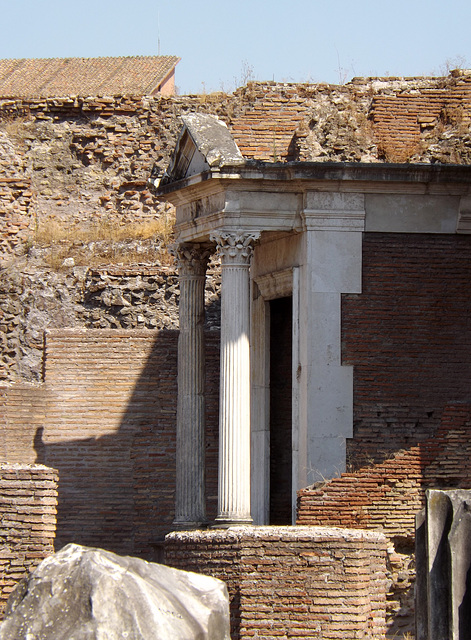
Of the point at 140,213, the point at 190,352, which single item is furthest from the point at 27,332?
the point at 190,352

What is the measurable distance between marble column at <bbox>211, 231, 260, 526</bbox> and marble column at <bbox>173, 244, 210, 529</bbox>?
43.5 inches

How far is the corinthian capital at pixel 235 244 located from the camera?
608 inches

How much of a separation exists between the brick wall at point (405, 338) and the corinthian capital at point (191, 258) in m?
2.15

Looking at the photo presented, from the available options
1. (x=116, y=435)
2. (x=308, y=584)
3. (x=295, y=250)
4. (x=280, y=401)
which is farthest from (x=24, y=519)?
(x=280, y=401)

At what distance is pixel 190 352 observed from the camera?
16.5 meters

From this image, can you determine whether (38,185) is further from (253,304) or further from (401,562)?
(401,562)

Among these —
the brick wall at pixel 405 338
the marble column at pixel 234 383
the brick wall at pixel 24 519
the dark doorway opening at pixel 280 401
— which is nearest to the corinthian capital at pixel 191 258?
the marble column at pixel 234 383

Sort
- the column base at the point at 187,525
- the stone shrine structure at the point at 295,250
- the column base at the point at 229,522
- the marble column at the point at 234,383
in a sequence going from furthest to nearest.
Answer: the column base at the point at 187,525, the stone shrine structure at the point at 295,250, the marble column at the point at 234,383, the column base at the point at 229,522

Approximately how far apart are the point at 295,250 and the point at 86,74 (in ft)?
67.1

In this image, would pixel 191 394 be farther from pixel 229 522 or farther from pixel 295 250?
pixel 295 250

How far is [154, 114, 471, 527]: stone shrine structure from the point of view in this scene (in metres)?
15.2

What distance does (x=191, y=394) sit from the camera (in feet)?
53.8

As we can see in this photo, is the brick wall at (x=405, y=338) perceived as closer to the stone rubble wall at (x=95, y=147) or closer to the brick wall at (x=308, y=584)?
the brick wall at (x=308, y=584)

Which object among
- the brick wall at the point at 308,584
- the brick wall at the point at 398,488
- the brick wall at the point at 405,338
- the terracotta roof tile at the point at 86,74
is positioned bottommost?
the brick wall at the point at 308,584
